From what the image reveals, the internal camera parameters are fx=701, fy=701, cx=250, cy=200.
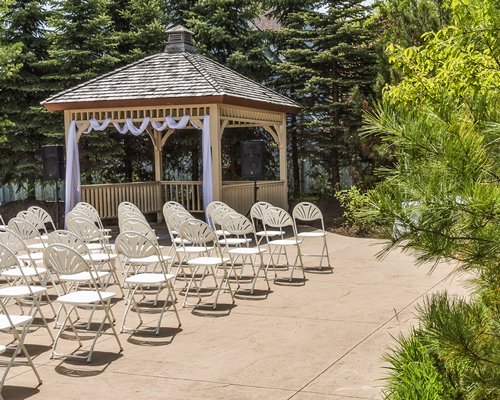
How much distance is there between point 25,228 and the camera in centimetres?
870

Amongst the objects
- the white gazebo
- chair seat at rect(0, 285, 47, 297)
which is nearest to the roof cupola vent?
the white gazebo

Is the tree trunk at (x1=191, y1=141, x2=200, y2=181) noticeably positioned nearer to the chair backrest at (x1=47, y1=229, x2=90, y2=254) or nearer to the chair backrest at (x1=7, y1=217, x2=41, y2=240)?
the chair backrest at (x1=7, y1=217, x2=41, y2=240)

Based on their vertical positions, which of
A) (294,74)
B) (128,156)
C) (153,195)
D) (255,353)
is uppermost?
(294,74)

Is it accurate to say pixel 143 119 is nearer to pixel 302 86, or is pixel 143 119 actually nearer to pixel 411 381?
pixel 302 86

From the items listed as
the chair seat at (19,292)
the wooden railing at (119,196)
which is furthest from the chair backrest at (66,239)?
the wooden railing at (119,196)

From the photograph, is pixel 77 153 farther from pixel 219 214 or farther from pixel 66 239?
pixel 66 239

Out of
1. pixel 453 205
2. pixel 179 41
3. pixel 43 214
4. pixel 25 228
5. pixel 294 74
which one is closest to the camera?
pixel 453 205

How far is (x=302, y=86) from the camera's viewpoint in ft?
68.7

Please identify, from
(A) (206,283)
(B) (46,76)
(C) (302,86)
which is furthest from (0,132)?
(A) (206,283)

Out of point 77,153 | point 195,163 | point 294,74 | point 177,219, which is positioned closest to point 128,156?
point 195,163

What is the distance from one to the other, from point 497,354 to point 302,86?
18721 mm

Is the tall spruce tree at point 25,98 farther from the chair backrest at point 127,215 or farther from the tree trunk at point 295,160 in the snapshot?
the chair backrest at point 127,215

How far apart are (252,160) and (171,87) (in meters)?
2.33

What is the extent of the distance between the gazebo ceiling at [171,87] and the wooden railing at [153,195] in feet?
6.35
